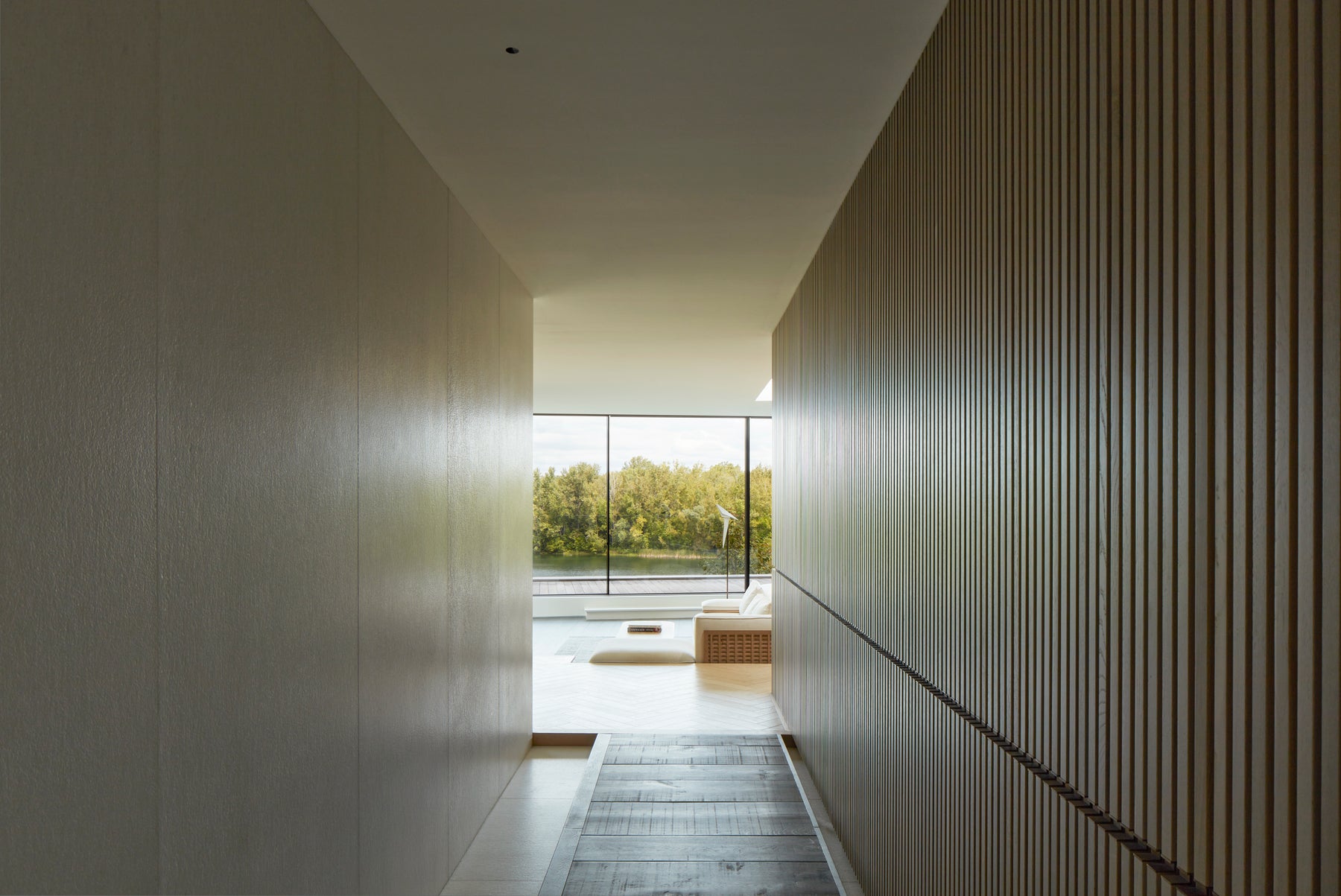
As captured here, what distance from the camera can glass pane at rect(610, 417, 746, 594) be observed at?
15766 millimetres

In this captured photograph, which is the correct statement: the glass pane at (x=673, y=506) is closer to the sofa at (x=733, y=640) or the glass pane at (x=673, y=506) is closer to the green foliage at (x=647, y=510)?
the green foliage at (x=647, y=510)

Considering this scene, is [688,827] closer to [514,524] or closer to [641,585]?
[514,524]

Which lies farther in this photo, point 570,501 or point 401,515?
point 570,501

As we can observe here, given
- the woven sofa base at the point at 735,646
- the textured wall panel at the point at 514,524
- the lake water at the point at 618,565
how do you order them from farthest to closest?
the lake water at the point at 618,565 < the woven sofa base at the point at 735,646 < the textured wall panel at the point at 514,524

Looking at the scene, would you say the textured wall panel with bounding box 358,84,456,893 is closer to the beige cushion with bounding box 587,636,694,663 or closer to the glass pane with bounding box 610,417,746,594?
the beige cushion with bounding box 587,636,694,663

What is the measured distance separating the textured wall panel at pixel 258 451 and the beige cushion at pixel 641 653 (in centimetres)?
690

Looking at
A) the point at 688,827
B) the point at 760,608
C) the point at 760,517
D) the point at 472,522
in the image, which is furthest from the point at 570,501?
the point at 688,827

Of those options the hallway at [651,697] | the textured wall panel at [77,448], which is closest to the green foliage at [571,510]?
the hallway at [651,697]

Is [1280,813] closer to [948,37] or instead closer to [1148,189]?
[1148,189]

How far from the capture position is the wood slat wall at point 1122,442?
44.3 inches

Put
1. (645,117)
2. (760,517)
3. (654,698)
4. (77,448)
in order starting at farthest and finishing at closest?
(760,517), (654,698), (645,117), (77,448)

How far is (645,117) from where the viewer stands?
11.0ft

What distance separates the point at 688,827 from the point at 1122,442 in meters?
3.44

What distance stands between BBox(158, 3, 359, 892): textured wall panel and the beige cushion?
6.90 metres
